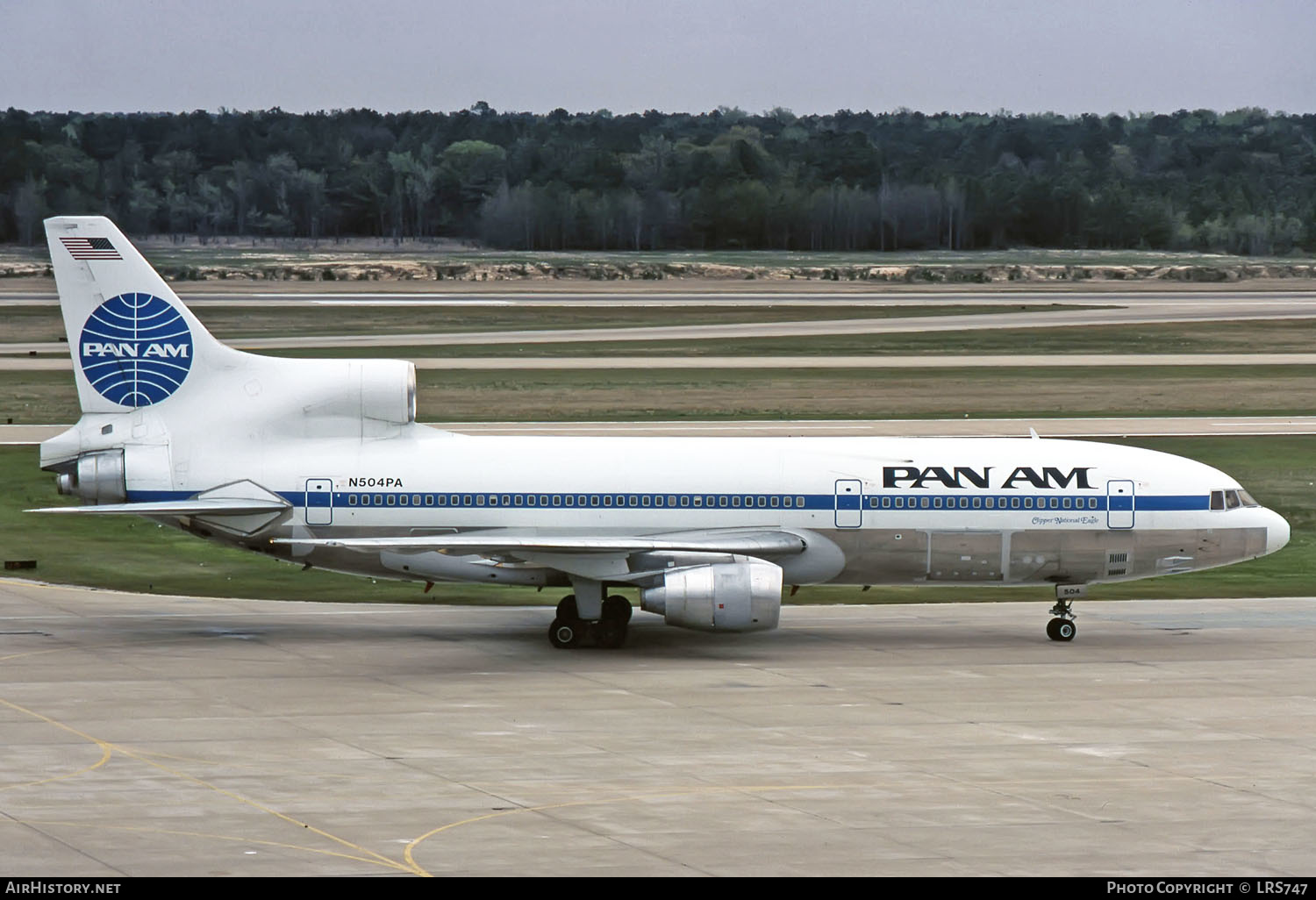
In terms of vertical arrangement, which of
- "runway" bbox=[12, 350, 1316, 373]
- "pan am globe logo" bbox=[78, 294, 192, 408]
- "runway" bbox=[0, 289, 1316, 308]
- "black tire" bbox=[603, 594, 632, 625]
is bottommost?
"black tire" bbox=[603, 594, 632, 625]

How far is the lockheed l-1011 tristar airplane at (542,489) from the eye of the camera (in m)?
36.9

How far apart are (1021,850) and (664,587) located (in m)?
13.3

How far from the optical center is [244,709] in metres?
31.1

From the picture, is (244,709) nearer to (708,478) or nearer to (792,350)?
(708,478)

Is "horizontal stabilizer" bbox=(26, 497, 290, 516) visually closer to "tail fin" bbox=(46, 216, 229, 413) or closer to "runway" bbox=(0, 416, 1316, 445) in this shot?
"tail fin" bbox=(46, 216, 229, 413)

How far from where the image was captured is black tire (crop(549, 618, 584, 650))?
37000 mm

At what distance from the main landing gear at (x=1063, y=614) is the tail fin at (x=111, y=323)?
59.1 ft

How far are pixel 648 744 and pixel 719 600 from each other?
6499 mm

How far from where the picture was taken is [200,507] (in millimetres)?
36406

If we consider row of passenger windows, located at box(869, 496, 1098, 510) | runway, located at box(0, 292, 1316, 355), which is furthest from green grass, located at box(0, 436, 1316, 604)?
runway, located at box(0, 292, 1316, 355)

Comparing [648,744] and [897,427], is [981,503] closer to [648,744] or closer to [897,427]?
[648,744]

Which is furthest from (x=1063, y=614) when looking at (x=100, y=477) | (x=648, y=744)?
(x=100, y=477)

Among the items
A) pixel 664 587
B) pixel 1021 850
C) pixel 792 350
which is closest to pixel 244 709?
pixel 664 587

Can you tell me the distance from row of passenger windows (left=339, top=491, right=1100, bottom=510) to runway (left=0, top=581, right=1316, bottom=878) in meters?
2.90
